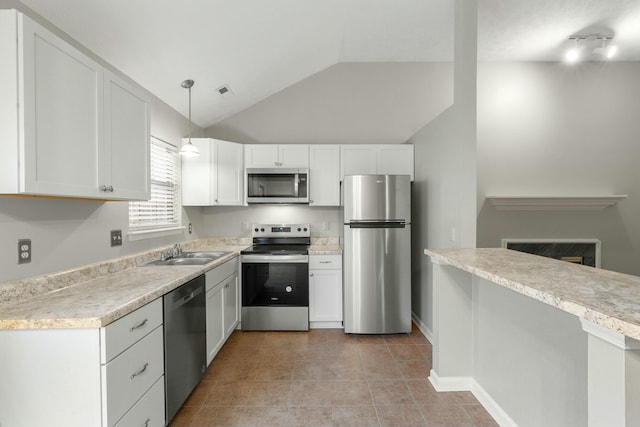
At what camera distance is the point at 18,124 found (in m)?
1.19

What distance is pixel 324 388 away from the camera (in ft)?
7.25

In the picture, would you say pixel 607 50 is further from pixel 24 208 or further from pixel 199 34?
pixel 24 208

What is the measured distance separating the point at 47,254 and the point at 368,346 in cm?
267

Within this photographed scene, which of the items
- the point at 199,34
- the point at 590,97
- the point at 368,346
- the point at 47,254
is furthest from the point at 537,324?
the point at 590,97

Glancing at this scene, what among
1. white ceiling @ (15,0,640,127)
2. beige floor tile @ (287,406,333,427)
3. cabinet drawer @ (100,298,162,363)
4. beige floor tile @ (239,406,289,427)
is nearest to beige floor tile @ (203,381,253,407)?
beige floor tile @ (239,406,289,427)

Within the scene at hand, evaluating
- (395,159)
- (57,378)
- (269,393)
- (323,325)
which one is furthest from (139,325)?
(395,159)

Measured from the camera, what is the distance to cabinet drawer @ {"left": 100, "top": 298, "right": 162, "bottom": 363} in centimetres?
122

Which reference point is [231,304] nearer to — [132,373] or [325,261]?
[325,261]

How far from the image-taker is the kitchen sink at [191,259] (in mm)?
2547

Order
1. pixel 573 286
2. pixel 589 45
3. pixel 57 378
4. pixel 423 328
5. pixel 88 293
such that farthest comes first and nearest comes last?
1. pixel 423 328
2. pixel 589 45
3. pixel 88 293
4. pixel 57 378
5. pixel 573 286

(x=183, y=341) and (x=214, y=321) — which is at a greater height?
(x=183, y=341)

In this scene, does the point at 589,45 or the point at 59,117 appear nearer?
the point at 59,117

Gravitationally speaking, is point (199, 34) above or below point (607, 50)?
below

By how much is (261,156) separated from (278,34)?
1.34 m
